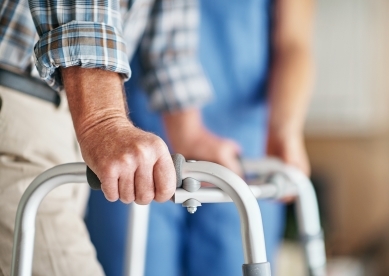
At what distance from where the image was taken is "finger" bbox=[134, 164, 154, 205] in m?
0.51

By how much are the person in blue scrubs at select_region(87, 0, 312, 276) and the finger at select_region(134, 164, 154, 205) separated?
2.09 ft

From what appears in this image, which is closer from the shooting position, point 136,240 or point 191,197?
point 191,197

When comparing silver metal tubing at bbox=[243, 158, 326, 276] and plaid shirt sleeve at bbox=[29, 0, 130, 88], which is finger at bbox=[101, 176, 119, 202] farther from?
silver metal tubing at bbox=[243, 158, 326, 276]

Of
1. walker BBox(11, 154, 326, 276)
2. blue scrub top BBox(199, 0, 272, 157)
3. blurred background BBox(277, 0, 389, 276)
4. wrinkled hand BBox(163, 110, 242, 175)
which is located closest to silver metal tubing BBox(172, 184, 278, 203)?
walker BBox(11, 154, 326, 276)

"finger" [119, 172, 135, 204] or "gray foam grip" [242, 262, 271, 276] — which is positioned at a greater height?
"finger" [119, 172, 135, 204]

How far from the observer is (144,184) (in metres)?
0.52

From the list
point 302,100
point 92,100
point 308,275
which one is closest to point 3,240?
point 92,100

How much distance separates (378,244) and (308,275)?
1.88m

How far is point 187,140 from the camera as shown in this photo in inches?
45.3

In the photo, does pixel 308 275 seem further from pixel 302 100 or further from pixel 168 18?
pixel 168 18

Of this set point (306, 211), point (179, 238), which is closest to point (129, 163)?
point (306, 211)

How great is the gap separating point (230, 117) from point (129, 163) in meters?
0.81

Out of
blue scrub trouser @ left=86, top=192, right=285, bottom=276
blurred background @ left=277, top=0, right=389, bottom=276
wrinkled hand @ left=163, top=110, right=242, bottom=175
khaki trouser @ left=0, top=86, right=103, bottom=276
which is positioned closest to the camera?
khaki trouser @ left=0, top=86, right=103, bottom=276

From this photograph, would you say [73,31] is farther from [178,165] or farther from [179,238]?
[179,238]
